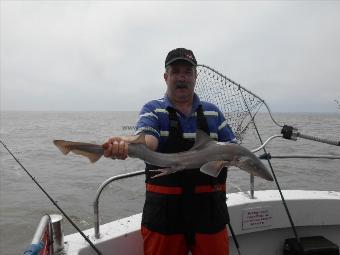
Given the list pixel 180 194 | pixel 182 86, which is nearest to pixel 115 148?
pixel 180 194

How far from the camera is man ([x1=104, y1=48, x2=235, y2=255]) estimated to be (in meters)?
3.28

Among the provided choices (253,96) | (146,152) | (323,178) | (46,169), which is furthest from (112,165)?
(146,152)

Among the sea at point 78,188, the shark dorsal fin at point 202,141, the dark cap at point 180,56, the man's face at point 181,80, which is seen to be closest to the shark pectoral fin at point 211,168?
the shark dorsal fin at point 202,141

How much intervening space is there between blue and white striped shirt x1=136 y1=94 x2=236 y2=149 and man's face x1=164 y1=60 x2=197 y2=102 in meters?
0.12

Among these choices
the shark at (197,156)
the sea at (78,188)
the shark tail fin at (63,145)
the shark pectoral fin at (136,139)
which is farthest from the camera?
the sea at (78,188)

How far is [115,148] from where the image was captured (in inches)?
104

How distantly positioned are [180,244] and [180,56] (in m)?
1.80

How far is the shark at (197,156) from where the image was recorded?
2.65m

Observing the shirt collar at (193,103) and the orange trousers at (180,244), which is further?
the shirt collar at (193,103)

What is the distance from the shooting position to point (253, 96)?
5.02 meters

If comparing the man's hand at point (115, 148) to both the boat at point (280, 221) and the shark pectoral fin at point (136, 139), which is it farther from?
the boat at point (280, 221)

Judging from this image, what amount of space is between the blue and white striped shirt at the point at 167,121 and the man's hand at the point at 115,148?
47 cm

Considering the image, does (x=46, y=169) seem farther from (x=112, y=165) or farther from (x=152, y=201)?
(x=152, y=201)

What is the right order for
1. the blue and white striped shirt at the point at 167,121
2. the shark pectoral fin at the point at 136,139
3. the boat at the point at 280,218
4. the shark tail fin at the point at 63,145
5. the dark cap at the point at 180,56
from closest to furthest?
the shark tail fin at the point at 63,145 < the shark pectoral fin at the point at 136,139 < the blue and white striped shirt at the point at 167,121 < the dark cap at the point at 180,56 < the boat at the point at 280,218
